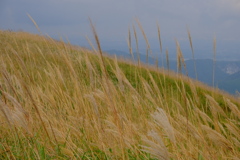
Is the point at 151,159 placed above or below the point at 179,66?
below

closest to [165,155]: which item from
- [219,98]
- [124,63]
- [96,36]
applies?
[96,36]

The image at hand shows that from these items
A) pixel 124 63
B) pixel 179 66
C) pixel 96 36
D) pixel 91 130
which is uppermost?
pixel 96 36

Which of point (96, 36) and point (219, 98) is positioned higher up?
point (96, 36)

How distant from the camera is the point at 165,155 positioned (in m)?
1.00

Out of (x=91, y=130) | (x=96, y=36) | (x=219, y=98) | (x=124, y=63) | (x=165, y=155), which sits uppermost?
(x=96, y=36)

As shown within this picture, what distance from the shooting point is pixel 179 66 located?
2049 mm

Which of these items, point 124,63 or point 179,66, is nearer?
point 179,66

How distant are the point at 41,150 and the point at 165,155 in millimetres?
1352

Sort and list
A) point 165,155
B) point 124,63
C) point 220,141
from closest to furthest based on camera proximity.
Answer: point 165,155 < point 220,141 < point 124,63

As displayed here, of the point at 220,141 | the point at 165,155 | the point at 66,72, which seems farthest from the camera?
the point at 66,72

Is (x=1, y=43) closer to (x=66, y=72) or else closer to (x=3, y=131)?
(x=66, y=72)

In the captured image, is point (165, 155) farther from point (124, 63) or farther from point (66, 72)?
point (124, 63)

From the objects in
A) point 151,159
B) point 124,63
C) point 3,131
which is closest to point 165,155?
point 151,159

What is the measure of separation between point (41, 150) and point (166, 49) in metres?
1.39
